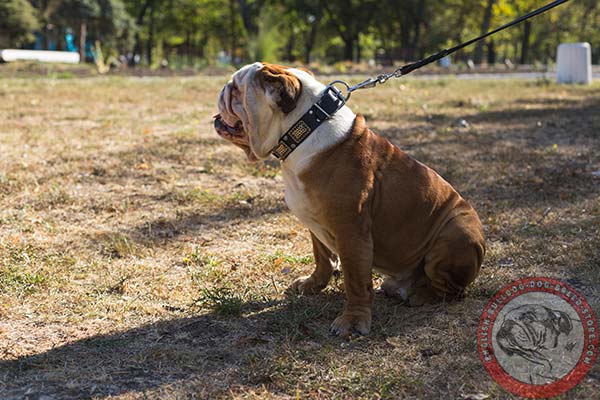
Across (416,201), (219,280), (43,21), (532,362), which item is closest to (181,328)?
(219,280)

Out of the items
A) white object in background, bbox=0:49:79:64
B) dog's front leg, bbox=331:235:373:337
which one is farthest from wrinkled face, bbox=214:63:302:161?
white object in background, bbox=0:49:79:64

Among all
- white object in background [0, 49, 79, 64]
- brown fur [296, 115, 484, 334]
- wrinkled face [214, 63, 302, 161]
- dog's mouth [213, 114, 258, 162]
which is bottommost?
brown fur [296, 115, 484, 334]

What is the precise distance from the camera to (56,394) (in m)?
2.92

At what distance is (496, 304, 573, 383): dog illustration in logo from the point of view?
321 centimetres

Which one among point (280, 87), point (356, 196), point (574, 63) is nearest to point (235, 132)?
point (280, 87)

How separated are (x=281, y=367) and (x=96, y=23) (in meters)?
32.1

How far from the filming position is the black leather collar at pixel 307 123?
3.50 m

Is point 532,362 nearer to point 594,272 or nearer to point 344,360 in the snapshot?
point 344,360

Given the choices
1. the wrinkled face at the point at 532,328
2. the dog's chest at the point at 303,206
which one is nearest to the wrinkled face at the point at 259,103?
the dog's chest at the point at 303,206

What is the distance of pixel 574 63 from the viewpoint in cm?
1612

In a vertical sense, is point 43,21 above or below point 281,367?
above

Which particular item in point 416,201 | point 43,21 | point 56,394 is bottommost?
point 56,394

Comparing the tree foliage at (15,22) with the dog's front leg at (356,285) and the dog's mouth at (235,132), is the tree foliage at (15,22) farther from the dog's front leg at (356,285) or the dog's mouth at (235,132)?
the dog's front leg at (356,285)

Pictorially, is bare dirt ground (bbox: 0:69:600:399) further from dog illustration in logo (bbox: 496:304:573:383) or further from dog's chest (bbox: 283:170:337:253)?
dog's chest (bbox: 283:170:337:253)
